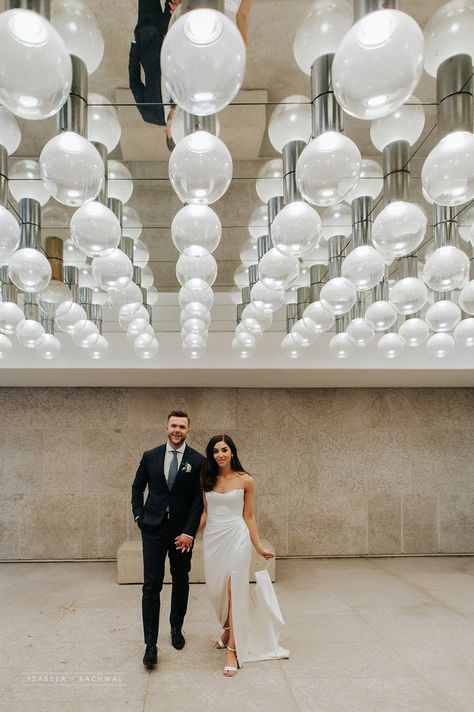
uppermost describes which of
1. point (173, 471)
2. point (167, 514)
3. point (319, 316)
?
point (319, 316)

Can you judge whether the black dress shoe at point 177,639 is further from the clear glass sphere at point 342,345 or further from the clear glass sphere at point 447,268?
the clear glass sphere at point 447,268

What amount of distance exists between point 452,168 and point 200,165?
694 mm

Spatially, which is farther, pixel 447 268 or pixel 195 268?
pixel 195 268

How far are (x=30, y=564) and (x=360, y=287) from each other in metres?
6.62

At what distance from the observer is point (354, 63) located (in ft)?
3.43

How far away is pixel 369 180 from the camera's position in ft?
8.96

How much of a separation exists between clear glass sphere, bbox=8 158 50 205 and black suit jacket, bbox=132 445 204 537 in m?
1.81

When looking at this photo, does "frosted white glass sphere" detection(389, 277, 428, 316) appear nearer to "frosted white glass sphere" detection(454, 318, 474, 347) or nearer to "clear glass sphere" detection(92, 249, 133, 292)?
"frosted white glass sphere" detection(454, 318, 474, 347)

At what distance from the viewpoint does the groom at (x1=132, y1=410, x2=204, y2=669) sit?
353 centimetres

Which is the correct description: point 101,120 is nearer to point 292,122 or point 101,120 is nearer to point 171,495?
point 292,122

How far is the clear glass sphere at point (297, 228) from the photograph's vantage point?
6.23 ft

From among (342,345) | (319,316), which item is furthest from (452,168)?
(342,345)

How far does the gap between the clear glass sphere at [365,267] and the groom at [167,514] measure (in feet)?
5.58

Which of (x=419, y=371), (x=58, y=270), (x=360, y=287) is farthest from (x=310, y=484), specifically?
(x=360, y=287)
